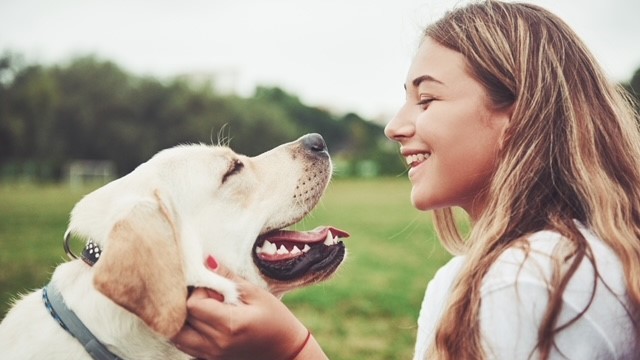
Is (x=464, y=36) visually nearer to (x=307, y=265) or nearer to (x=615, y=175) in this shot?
(x=615, y=175)

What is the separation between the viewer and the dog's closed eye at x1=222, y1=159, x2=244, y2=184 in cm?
316

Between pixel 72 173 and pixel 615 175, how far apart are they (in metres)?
44.9

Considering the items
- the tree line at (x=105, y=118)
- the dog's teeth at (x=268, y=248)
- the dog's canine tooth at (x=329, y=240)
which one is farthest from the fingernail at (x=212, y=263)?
the tree line at (x=105, y=118)

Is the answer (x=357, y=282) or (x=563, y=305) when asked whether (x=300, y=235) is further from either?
(x=357, y=282)

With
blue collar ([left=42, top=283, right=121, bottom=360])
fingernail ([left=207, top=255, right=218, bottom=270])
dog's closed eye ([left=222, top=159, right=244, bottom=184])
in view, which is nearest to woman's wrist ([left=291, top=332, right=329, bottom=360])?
fingernail ([left=207, top=255, right=218, bottom=270])

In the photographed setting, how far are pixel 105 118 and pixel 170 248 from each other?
50.9 metres

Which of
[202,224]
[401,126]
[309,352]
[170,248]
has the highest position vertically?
[401,126]

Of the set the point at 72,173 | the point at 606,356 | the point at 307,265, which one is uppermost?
the point at 606,356

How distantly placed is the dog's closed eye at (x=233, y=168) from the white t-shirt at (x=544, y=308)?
5.19 ft

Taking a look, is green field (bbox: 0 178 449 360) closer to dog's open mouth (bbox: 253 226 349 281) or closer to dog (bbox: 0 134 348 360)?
dog's open mouth (bbox: 253 226 349 281)

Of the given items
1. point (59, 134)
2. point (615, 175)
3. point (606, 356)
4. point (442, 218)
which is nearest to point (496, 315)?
point (606, 356)

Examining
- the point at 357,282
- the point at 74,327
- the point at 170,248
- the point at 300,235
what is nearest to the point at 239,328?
the point at 170,248

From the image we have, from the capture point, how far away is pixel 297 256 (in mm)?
3037

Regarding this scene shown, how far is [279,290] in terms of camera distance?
304 cm
